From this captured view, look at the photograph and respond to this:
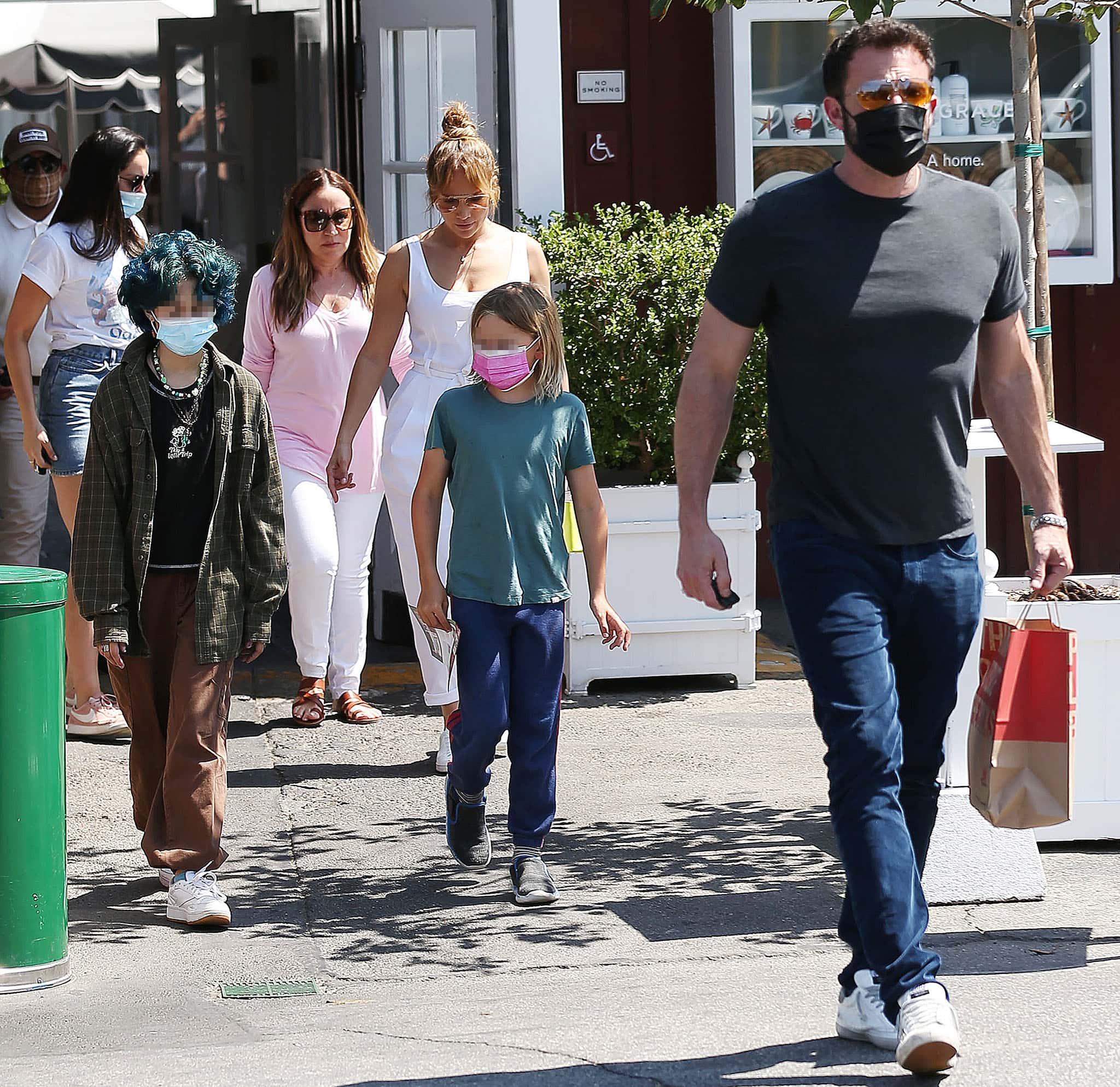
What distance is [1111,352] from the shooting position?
8.97m

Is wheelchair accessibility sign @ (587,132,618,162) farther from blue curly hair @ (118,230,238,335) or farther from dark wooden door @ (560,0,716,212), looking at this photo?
blue curly hair @ (118,230,238,335)

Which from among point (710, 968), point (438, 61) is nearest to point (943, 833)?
point (710, 968)

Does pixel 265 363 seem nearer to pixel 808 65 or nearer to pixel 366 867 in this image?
pixel 366 867

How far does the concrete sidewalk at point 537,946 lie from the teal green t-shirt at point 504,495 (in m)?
0.86

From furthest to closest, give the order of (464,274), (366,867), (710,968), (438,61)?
1. (438,61)
2. (464,274)
3. (366,867)
4. (710,968)

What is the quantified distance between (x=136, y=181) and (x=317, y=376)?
0.92 metres

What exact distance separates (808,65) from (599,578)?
4.50 m

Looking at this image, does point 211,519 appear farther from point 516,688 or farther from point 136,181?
point 136,181

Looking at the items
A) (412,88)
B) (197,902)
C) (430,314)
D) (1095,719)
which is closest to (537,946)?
(197,902)

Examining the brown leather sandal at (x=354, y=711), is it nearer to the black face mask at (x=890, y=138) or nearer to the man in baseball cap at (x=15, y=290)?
the man in baseball cap at (x=15, y=290)

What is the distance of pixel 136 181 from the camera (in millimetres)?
6305

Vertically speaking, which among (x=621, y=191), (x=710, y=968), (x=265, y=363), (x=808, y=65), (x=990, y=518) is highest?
(x=808, y=65)

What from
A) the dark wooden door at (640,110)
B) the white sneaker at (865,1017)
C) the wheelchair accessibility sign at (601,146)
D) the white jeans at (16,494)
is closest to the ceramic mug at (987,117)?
the dark wooden door at (640,110)

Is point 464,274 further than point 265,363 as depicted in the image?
No
